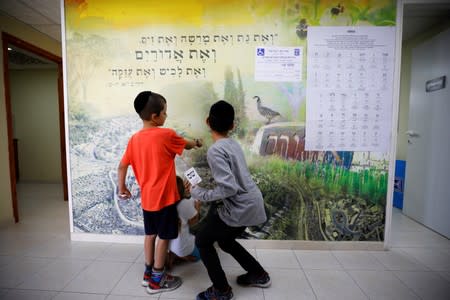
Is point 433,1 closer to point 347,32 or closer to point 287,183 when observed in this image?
point 347,32

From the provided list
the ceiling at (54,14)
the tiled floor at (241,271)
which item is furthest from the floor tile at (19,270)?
the ceiling at (54,14)

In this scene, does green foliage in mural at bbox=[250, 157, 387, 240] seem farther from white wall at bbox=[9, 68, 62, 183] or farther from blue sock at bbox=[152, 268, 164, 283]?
white wall at bbox=[9, 68, 62, 183]

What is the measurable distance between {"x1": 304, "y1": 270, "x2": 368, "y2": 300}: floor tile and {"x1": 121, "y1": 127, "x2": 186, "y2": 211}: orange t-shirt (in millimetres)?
1243

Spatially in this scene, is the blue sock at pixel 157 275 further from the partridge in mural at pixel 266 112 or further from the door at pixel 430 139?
the door at pixel 430 139

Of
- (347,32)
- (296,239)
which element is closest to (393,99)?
(347,32)

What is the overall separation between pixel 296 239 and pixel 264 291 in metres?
0.74

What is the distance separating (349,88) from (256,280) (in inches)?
72.4

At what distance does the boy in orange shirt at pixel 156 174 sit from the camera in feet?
5.33

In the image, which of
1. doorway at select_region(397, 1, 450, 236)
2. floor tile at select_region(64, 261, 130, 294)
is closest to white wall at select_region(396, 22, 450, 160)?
doorway at select_region(397, 1, 450, 236)

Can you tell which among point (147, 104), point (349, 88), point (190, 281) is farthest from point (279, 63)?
point (190, 281)

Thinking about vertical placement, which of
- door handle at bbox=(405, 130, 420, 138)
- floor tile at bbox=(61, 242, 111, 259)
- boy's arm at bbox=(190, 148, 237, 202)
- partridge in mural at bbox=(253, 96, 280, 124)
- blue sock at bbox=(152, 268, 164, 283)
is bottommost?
floor tile at bbox=(61, 242, 111, 259)

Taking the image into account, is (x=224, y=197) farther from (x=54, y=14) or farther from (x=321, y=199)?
(x=54, y=14)

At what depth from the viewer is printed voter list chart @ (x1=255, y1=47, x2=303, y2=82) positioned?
219 centimetres

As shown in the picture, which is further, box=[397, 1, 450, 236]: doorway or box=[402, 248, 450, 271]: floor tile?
box=[397, 1, 450, 236]: doorway
